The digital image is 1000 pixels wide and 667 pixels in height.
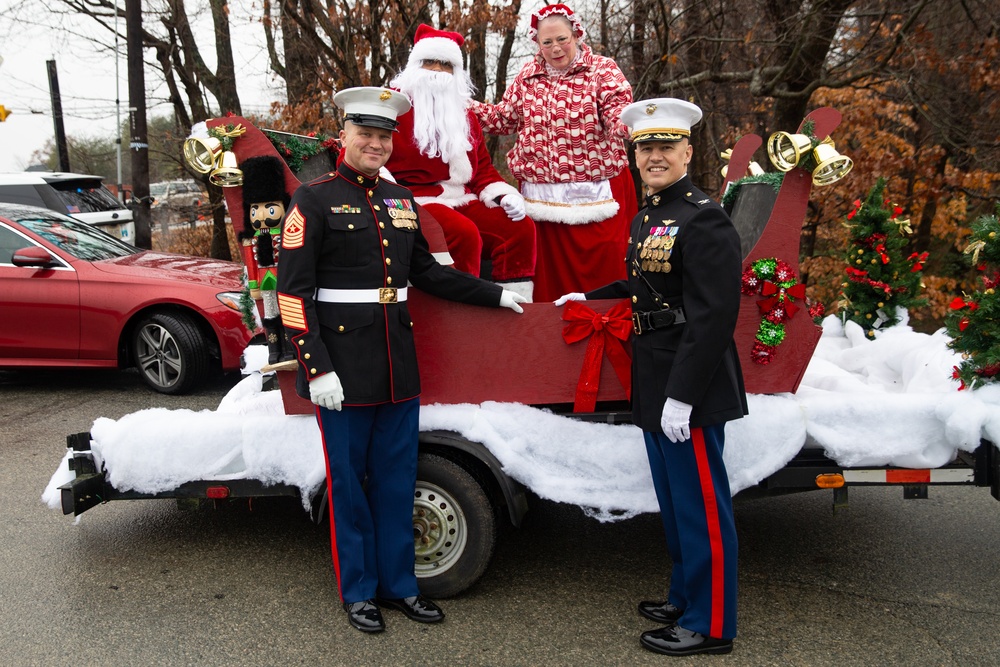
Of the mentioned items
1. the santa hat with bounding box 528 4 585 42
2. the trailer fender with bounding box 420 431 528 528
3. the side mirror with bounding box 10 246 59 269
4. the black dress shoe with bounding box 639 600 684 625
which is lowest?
the black dress shoe with bounding box 639 600 684 625

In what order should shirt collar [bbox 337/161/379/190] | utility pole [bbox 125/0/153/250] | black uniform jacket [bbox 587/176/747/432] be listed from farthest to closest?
utility pole [bbox 125/0/153/250] < shirt collar [bbox 337/161/379/190] < black uniform jacket [bbox 587/176/747/432]

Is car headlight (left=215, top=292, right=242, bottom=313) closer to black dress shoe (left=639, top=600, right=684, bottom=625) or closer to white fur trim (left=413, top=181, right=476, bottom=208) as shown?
white fur trim (left=413, top=181, right=476, bottom=208)

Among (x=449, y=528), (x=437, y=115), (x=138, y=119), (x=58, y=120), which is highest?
(x=58, y=120)

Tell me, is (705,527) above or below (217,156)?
below

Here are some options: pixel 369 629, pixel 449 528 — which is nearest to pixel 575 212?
pixel 449 528

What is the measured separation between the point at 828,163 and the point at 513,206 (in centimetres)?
147

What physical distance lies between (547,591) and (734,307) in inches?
56.6

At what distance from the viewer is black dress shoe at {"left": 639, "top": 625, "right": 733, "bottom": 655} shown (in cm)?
288

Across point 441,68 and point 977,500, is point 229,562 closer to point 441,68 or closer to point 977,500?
point 441,68

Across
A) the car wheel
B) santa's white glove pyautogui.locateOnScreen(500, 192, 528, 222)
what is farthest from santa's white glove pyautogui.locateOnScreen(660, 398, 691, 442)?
the car wheel

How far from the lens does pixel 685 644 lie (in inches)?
113

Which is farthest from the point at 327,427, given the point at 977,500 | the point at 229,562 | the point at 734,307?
the point at 977,500

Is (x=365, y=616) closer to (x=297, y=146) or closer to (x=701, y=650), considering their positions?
(x=701, y=650)

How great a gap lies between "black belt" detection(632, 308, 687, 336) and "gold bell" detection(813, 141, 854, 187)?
0.81 m
